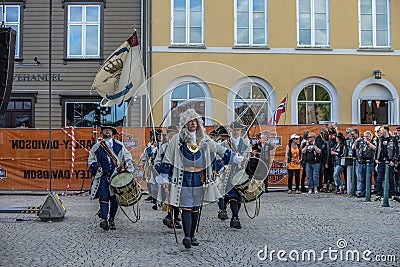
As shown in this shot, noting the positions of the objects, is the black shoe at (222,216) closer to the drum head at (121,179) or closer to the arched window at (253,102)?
the drum head at (121,179)

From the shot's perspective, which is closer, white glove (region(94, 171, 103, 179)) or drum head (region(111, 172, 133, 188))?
drum head (region(111, 172, 133, 188))

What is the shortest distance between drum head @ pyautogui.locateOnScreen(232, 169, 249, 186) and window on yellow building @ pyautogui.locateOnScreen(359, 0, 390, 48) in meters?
15.3

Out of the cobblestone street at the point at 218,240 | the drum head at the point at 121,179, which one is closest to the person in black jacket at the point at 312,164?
the cobblestone street at the point at 218,240

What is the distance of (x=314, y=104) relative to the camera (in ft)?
77.7

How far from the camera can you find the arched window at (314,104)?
2355 cm

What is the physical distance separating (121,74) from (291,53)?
38.1ft

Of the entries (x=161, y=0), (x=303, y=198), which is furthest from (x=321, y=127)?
(x=161, y=0)

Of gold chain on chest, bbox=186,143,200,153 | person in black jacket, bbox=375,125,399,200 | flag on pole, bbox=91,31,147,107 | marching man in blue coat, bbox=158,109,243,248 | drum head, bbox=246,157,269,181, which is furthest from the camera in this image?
person in black jacket, bbox=375,125,399,200

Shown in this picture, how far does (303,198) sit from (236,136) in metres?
5.34

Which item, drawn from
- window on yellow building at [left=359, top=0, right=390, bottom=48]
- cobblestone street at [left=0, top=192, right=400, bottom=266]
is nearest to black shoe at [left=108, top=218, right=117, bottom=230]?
cobblestone street at [left=0, top=192, right=400, bottom=266]

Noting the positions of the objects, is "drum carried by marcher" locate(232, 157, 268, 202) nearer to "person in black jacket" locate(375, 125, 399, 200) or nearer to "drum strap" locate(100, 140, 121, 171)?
"drum strap" locate(100, 140, 121, 171)

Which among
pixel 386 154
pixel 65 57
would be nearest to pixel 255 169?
pixel 386 154

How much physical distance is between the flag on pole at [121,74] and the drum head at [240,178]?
399cm

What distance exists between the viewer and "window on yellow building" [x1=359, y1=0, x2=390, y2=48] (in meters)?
24.0
